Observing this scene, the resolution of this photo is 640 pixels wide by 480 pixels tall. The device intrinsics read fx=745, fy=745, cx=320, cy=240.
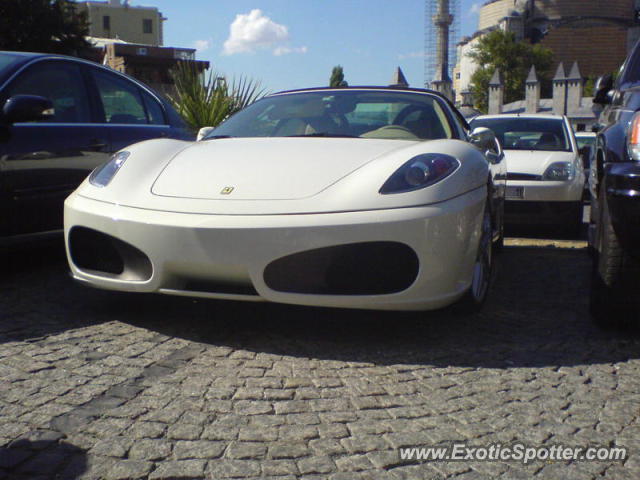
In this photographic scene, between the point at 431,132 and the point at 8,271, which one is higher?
the point at 431,132

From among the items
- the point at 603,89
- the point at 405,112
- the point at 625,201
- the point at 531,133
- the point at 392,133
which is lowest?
the point at 625,201

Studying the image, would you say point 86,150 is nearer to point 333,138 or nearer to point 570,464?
point 333,138

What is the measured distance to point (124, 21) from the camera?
306 ft

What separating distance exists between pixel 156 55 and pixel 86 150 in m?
56.4

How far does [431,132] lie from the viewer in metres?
4.21

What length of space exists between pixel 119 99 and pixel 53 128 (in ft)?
2.93

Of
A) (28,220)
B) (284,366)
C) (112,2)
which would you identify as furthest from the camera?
(112,2)

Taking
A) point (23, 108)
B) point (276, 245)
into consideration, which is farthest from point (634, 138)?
point (23, 108)

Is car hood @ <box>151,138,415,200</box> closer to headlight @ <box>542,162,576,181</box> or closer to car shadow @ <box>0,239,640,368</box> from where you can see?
car shadow @ <box>0,239,640,368</box>

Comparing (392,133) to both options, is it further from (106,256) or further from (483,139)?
(106,256)

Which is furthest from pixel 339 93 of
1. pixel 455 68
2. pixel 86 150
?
pixel 455 68

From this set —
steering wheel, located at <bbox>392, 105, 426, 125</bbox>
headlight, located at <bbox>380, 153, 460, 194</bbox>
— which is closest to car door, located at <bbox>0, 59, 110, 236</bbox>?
steering wheel, located at <bbox>392, 105, 426, 125</bbox>

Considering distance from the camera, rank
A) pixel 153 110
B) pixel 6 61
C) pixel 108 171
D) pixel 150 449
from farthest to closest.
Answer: pixel 153 110 < pixel 6 61 < pixel 108 171 < pixel 150 449

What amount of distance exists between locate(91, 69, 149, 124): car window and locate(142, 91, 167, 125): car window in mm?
51
